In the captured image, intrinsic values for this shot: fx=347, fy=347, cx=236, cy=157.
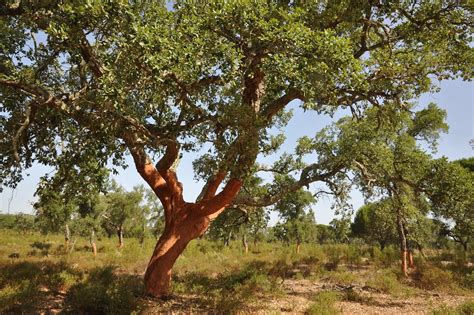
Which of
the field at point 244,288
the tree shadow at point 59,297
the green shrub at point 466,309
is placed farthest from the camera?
the green shrub at point 466,309

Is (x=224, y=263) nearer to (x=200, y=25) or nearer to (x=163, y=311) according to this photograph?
(x=163, y=311)

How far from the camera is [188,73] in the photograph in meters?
7.24

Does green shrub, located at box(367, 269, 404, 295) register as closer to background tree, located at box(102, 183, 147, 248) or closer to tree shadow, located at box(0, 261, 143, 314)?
tree shadow, located at box(0, 261, 143, 314)

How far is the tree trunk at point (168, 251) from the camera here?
416 inches

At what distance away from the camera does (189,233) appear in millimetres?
10914

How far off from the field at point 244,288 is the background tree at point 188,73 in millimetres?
1683

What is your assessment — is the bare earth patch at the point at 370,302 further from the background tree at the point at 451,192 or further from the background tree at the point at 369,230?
the background tree at the point at 369,230

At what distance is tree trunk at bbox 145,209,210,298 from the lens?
10570 millimetres

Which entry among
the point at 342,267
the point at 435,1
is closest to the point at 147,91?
the point at 435,1

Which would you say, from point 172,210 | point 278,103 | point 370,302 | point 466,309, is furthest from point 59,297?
point 466,309

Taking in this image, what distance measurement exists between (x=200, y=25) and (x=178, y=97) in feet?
6.10

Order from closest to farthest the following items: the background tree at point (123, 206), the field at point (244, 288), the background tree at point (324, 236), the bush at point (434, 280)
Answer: the field at point (244, 288)
the bush at point (434, 280)
the background tree at point (123, 206)
the background tree at point (324, 236)

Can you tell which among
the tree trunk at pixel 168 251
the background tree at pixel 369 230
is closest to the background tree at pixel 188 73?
the tree trunk at pixel 168 251

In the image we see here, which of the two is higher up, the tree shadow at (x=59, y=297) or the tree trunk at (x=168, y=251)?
the tree trunk at (x=168, y=251)
